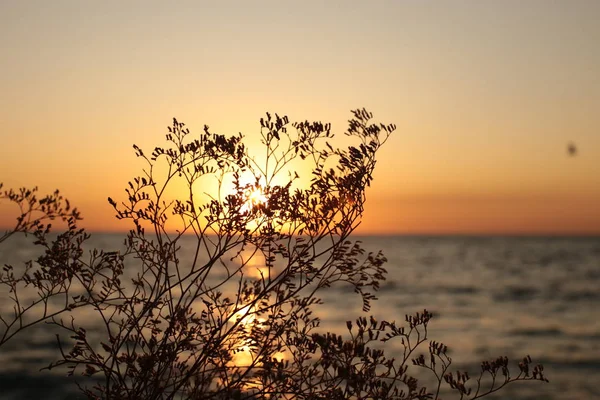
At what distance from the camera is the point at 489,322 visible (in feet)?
101

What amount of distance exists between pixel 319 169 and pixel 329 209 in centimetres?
26

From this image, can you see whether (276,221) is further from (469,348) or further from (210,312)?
(469,348)

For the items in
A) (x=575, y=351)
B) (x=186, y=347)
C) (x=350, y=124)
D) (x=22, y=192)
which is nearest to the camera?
(x=22, y=192)

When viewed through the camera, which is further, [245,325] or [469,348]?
[469,348]

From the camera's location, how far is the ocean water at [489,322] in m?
19.7

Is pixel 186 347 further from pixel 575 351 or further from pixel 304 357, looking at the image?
pixel 575 351

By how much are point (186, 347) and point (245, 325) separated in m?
0.36

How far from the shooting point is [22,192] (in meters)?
4.00

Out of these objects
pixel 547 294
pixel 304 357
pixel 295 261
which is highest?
pixel 547 294

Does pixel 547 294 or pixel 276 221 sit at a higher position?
pixel 547 294

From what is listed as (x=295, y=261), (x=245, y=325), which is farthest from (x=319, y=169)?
(x=245, y=325)

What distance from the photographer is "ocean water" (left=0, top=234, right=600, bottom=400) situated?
64.6 feet

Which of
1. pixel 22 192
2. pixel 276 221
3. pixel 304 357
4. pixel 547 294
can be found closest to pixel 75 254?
pixel 22 192

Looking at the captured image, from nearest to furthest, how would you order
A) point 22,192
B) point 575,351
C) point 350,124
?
point 22,192 → point 350,124 → point 575,351
